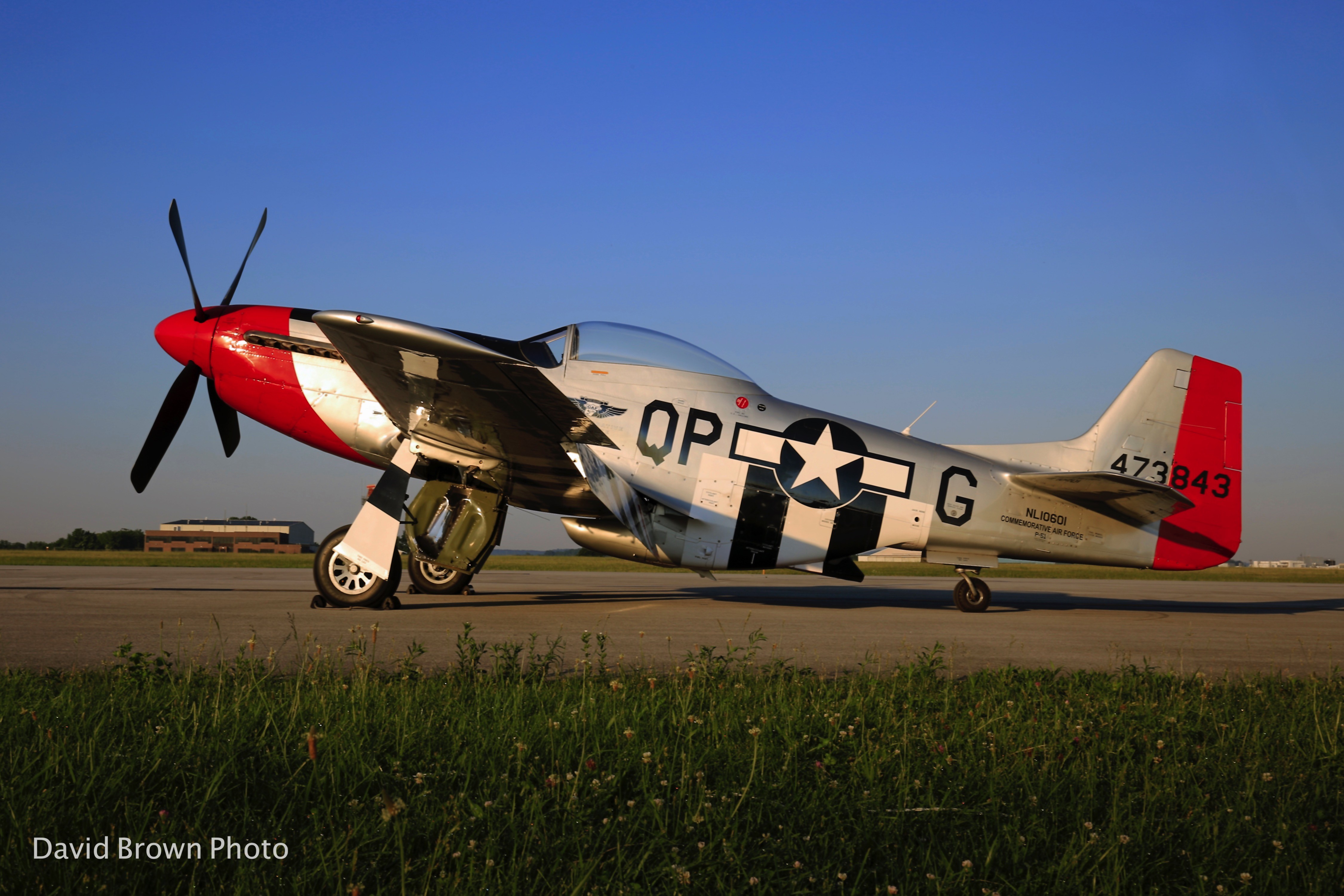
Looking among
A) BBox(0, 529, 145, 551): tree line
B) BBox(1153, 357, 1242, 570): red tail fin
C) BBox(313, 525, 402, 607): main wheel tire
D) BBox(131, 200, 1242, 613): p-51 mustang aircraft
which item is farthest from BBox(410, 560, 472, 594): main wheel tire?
BBox(0, 529, 145, 551): tree line

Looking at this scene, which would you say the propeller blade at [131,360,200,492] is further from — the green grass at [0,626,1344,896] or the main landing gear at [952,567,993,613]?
the main landing gear at [952,567,993,613]

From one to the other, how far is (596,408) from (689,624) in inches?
114

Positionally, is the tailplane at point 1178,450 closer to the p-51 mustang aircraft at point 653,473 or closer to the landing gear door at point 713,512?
the p-51 mustang aircraft at point 653,473

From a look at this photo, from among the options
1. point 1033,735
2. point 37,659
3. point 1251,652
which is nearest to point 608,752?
point 1033,735

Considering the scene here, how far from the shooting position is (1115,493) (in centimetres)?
1002

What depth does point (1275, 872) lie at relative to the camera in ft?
6.79

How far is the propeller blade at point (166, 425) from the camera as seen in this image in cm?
985

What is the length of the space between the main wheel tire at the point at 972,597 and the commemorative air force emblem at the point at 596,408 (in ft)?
17.5

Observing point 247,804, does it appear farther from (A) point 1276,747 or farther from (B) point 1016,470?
(B) point 1016,470

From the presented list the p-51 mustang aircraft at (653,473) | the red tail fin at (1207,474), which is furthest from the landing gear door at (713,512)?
the red tail fin at (1207,474)

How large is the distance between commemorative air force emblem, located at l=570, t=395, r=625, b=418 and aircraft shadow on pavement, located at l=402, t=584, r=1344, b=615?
2.72 meters

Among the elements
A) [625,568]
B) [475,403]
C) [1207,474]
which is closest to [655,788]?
[475,403]

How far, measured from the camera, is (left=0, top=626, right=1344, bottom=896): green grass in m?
1.94

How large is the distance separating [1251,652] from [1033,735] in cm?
528
